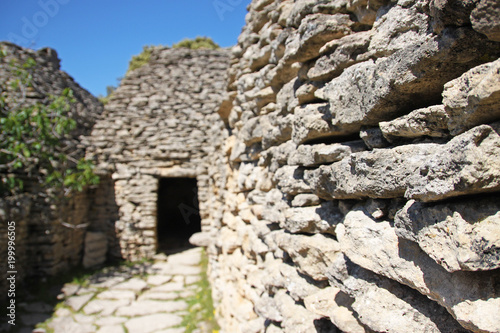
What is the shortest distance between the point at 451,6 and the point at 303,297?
1.39m

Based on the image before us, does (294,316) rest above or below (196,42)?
below

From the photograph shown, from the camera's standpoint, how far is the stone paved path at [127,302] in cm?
433

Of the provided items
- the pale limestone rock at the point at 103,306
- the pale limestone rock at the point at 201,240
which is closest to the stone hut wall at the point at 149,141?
the pale limestone rock at the point at 201,240

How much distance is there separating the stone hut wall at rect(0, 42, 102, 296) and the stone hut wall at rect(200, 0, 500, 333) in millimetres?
4965

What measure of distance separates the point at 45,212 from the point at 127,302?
235cm

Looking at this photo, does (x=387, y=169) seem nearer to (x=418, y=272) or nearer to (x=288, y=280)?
(x=418, y=272)

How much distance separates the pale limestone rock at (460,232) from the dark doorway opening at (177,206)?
9088 mm

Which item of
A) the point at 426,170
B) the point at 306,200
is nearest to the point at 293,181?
the point at 306,200

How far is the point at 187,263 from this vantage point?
654 cm

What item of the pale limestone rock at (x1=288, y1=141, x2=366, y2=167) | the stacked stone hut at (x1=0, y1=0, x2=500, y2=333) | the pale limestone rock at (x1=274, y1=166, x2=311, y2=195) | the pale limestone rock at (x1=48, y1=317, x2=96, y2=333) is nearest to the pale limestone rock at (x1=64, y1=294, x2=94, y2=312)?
the pale limestone rock at (x1=48, y1=317, x2=96, y2=333)

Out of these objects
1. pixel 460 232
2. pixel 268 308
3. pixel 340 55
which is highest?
pixel 340 55

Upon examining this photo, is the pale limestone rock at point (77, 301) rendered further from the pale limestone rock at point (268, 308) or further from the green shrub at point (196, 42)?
the green shrub at point (196, 42)

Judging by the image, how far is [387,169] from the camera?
3.34 feet

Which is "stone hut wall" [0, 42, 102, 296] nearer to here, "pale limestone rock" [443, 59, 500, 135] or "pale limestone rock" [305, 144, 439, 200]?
"pale limestone rock" [305, 144, 439, 200]
